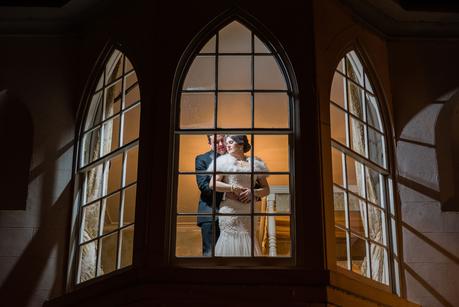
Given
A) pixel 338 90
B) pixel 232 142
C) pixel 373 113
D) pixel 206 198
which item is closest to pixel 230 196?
pixel 206 198

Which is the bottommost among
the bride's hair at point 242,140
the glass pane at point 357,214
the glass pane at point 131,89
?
the glass pane at point 357,214

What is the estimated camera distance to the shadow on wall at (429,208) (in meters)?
7.79

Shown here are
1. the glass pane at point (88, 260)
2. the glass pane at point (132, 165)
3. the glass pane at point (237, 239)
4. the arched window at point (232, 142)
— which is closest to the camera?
the glass pane at point (237, 239)

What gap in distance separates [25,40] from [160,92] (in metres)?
2.08

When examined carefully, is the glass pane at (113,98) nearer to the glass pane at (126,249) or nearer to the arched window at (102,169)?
the arched window at (102,169)

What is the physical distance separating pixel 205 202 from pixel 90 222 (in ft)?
3.93

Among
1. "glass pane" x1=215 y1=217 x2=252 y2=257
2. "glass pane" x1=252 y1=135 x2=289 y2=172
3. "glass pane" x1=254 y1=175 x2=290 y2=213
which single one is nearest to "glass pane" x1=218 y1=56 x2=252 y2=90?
"glass pane" x1=252 y1=135 x2=289 y2=172

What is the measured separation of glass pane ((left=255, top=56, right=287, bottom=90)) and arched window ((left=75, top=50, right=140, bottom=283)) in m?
1.12

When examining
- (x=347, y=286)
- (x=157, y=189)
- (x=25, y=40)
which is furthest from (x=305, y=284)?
(x=25, y=40)

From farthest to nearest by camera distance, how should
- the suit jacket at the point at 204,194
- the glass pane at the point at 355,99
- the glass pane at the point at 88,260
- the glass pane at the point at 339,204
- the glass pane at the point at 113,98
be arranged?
the glass pane at the point at 339,204 → the glass pane at the point at 113,98 → the glass pane at the point at 355,99 → the glass pane at the point at 88,260 → the suit jacket at the point at 204,194

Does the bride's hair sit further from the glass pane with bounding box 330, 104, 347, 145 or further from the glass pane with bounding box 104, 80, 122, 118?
the glass pane with bounding box 104, 80, 122, 118

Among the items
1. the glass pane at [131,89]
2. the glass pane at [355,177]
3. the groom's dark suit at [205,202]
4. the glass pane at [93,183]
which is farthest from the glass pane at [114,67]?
the glass pane at [355,177]

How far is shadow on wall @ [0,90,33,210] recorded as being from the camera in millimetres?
8198

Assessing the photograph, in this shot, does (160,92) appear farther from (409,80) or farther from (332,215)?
(409,80)
